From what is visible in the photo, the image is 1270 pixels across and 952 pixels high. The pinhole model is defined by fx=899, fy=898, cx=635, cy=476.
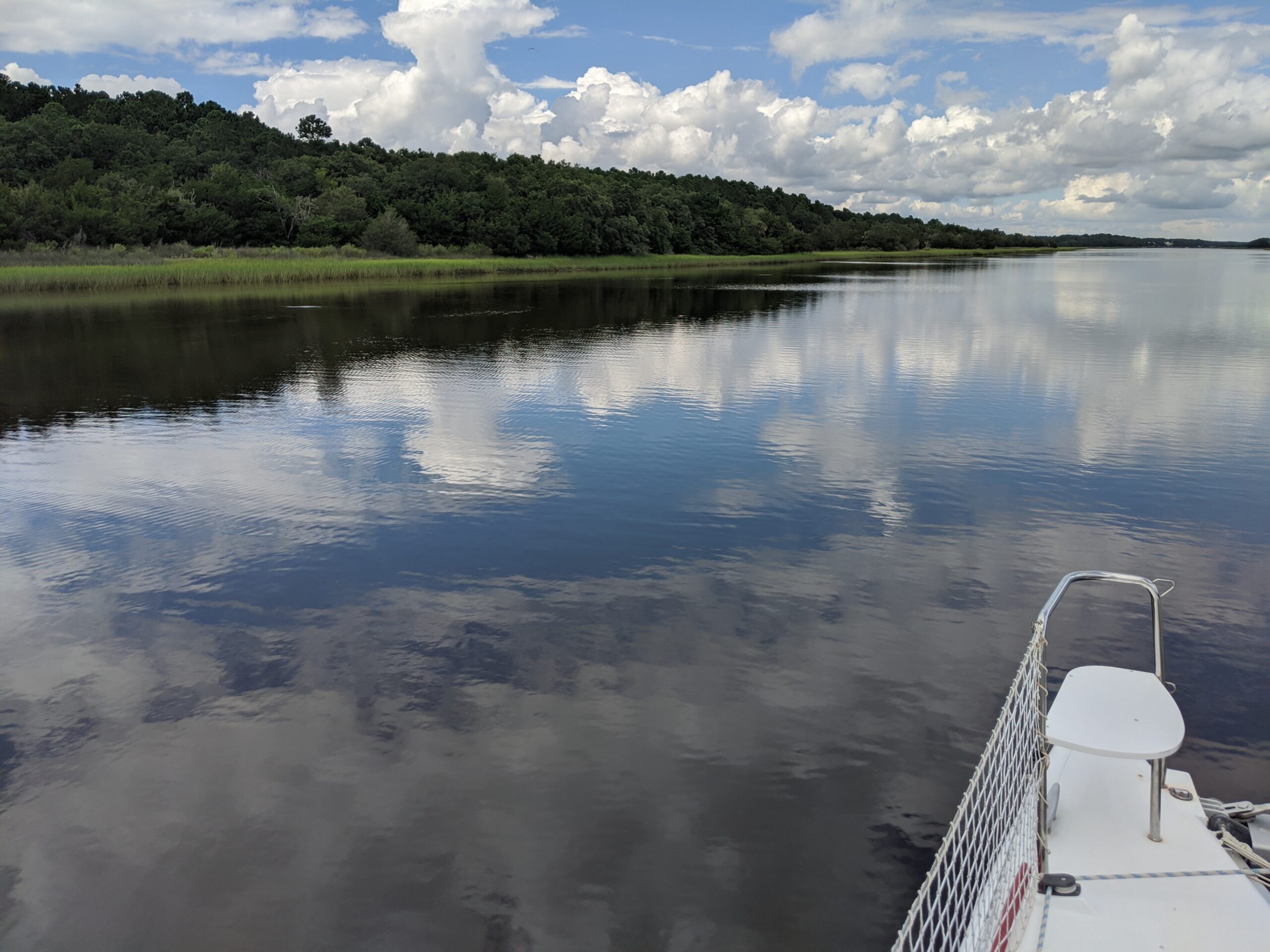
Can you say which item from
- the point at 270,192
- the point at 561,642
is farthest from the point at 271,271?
the point at 561,642

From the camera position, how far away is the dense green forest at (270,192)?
72.9 m

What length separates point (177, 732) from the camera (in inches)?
273

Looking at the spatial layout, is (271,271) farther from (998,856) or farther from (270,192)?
(998,856)

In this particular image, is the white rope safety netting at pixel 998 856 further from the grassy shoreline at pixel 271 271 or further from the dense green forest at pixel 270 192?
the dense green forest at pixel 270 192

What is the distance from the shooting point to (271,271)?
6288cm

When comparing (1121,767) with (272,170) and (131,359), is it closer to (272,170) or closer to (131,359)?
(131,359)

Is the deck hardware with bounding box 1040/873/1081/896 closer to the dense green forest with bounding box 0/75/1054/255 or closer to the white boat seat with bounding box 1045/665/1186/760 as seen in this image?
the white boat seat with bounding box 1045/665/1186/760

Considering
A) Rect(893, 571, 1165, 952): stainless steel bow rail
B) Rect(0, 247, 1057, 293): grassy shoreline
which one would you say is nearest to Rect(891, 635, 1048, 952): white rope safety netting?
Rect(893, 571, 1165, 952): stainless steel bow rail

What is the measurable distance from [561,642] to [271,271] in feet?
203

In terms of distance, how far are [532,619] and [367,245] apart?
8474 cm

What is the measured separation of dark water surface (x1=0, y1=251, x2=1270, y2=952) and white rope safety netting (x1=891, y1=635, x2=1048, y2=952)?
1.70 feet

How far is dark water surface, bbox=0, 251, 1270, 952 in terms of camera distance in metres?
5.36

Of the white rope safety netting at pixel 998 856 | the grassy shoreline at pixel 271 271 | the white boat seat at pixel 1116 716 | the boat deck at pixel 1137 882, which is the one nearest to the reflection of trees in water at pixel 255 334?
the grassy shoreline at pixel 271 271

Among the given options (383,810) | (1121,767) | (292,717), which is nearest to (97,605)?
(292,717)
